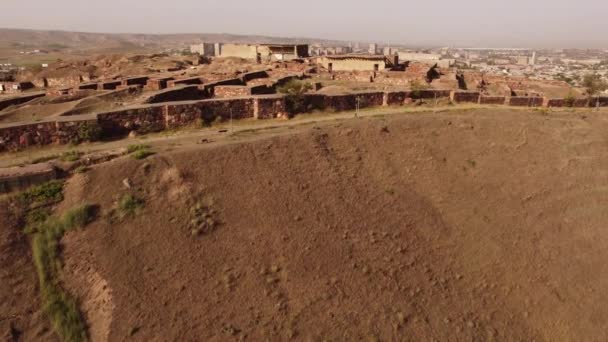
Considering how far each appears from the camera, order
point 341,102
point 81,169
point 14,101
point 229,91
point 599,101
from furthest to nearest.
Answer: point 599,101, point 229,91, point 14,101, point 341,102, point 81,169

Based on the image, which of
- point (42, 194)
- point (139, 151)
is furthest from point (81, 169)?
point (139, 151)

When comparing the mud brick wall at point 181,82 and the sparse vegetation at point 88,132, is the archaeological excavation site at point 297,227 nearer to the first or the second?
the sparse vegetation at point 88,132

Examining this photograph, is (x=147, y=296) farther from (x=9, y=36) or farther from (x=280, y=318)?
(x=9, y=36)

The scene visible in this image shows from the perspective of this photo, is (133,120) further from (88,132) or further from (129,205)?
(129,205)

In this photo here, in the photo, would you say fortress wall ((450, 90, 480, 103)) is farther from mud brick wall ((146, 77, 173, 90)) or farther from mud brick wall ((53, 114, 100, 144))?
mud brick wall ((53, 114, 100, 144))

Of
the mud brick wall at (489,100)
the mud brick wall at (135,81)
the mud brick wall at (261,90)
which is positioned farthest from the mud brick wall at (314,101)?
the mud brick wall at (135,81)

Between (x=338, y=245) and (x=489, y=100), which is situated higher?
(x=489, y=100)

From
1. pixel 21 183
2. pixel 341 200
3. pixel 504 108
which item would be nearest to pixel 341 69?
pixel 504 108
